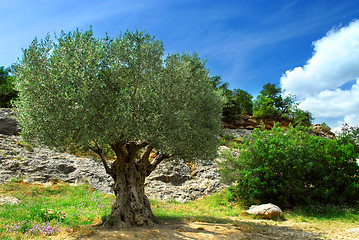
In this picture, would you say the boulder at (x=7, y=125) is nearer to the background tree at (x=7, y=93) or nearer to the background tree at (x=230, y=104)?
the background tree at (x=7, y=93)

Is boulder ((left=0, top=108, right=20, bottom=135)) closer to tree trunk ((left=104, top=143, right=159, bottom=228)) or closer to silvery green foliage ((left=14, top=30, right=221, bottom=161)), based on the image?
silvery green foliage ((left=14, top=30, right=221, bottom=161))

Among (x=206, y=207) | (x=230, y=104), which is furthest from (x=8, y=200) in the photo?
(x=230, y=104)

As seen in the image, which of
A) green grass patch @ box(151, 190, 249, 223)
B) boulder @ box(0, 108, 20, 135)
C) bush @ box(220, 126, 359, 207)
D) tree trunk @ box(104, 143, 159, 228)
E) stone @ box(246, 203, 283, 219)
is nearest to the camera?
tree trunk @ box(104, 143, 159, 228)

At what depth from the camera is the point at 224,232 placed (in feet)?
42.1

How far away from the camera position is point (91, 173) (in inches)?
1015

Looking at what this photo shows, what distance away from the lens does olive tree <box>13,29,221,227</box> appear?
Answer: 10812 millimetres

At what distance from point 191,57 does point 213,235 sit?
1110 cm

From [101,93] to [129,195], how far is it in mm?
6095

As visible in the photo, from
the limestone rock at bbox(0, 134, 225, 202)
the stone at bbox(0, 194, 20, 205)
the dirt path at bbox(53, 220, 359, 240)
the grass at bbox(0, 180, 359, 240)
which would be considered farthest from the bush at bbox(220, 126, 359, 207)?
the stone at bbox(0, 194, 20, 205)

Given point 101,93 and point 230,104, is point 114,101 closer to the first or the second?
point 101,93

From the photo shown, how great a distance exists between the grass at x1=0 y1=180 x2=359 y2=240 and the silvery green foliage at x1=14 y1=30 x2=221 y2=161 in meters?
3.83

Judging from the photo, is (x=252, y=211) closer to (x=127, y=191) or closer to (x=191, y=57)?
(x=127, y=191)

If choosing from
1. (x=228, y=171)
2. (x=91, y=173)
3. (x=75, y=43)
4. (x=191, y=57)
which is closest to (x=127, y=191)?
(x=75, y=43)

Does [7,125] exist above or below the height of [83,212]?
above
